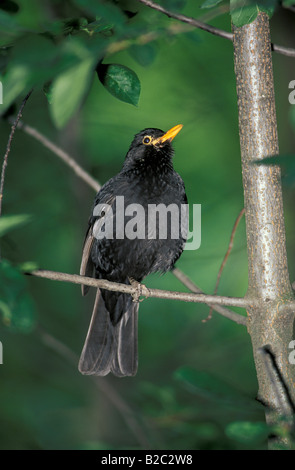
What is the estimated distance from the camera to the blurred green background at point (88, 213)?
5.53 m

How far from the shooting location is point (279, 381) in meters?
2.09

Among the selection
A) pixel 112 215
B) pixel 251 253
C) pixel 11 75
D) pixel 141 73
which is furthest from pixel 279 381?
pixel 141 73

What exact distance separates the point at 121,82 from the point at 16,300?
0.87m

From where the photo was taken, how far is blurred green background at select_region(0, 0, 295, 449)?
18.1 feet

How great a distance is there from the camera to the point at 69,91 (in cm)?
107

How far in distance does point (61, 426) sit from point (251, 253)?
3.91m

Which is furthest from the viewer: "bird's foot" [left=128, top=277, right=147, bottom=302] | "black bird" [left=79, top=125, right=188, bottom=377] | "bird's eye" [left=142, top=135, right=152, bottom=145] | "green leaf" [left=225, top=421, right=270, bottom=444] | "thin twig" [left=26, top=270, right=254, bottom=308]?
"bird's eye" [left=142, top=135, right=152, bottom=145]

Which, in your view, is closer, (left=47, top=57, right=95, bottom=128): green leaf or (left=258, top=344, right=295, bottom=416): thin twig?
(left=47, top=57, right=95, bottom=128): green leaf

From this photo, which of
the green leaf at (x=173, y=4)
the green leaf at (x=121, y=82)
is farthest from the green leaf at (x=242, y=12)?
the green leaf at (x=121, y=82)

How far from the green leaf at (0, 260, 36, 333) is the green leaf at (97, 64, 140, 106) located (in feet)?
2.42

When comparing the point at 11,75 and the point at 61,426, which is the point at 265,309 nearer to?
the point at 11,75

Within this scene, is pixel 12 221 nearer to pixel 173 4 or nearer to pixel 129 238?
pixel 173 4

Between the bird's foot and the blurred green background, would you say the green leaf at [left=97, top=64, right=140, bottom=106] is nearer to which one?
the bird's foot

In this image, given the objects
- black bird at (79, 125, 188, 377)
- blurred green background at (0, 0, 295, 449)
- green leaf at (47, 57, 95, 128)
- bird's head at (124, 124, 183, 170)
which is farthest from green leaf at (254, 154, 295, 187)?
blurred green background at (0, 0, 295, 449)
